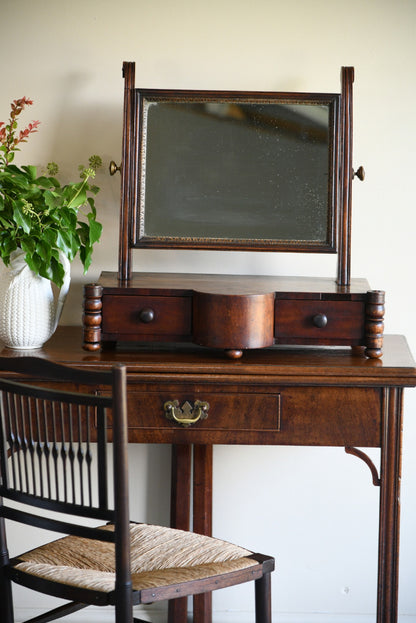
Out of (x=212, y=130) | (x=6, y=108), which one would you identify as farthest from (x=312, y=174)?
(x=6, y=108)

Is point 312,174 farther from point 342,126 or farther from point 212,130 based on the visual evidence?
point 212,130

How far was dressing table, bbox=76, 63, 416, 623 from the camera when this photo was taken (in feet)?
6.66

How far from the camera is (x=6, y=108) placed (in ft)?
8.18

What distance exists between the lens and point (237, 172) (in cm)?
228

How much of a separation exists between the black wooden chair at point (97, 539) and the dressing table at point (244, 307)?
0.32m

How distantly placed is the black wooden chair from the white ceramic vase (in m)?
0.39

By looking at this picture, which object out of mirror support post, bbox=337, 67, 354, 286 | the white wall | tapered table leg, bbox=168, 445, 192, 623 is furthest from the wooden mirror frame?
tapered table leg, bbox=168, 445, 192, 623

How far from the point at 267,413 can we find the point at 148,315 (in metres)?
0.40

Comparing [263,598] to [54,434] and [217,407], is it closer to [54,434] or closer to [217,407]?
[217,407]

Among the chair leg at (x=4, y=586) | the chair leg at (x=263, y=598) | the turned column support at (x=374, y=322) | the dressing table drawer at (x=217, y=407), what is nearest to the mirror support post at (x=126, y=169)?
the dressing table drawer at (x=217, y=407)

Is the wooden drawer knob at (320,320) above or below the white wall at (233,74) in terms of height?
below

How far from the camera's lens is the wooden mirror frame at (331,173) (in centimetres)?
223

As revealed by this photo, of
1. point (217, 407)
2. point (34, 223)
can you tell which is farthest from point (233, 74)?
point (217, 407)

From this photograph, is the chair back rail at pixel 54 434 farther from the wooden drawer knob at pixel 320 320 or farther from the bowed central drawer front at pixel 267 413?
the wooden drawer knob at pixel 320 320
